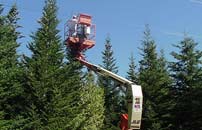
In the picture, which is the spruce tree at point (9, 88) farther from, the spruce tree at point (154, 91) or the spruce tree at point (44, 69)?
the spruce tree at point (154, 91)

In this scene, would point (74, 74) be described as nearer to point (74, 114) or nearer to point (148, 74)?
point (74, 114)

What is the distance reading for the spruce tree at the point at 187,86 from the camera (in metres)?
49.9

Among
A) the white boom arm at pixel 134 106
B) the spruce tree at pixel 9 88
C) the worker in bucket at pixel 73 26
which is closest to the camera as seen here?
the white boom arm at pixel 134 106

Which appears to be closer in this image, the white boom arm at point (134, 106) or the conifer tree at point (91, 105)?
the white boom arm at point (134, 106)

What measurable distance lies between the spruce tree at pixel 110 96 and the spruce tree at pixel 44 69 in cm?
831

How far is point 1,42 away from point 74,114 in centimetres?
972

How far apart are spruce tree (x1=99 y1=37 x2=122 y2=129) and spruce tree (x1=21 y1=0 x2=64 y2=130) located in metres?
8.31

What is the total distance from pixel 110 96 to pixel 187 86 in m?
12.3

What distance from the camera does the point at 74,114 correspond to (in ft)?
143

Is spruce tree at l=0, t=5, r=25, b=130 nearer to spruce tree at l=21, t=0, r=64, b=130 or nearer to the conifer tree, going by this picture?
spruce tree at l=21, t=0, r=64, b=130

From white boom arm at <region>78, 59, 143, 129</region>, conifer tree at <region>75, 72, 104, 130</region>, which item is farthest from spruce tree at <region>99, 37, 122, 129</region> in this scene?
white boom arm at <region>78, 59, 143, 129</region>

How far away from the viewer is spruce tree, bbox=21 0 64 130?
41.3 metres

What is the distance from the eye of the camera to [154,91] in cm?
5125

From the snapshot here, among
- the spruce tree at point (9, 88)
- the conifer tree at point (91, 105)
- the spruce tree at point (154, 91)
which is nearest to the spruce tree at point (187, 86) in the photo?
the spruce tree at point (154, 91)
